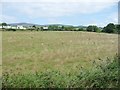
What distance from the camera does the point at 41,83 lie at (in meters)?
4.48

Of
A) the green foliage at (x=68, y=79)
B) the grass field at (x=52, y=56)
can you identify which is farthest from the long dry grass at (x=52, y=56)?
the green foliage at (x=68, y=79)

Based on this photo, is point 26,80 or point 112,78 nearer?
point 26,80

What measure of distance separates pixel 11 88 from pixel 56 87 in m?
0.78

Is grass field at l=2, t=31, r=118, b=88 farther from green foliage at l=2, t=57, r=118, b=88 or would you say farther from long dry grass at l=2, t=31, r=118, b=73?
green foliage at l=2, t=57, r=118, b=88

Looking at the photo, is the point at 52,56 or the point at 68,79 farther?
the point at 52,56

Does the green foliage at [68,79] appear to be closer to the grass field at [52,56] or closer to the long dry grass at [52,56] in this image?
the grass field at [52,56]

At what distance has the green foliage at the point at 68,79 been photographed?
14.7ft

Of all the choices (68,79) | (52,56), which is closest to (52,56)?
(52,56)

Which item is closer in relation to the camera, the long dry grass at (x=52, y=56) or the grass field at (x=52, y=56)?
the grass field at (x=52, y=56)

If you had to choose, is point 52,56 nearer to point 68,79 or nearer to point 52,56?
point 52,56

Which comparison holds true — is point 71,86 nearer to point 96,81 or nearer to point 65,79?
point 65,79

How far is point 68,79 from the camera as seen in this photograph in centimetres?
472

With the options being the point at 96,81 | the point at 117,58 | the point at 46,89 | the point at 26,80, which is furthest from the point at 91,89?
the point at 117,58

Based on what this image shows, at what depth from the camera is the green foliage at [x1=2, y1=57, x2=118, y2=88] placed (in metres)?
4.49
